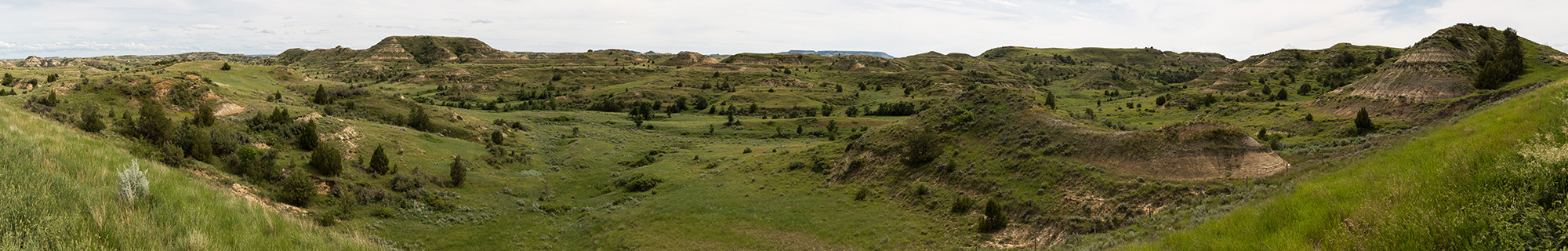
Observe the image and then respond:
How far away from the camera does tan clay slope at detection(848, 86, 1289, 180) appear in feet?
70.0

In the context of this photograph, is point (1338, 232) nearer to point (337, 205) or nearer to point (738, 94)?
point (337, 205)

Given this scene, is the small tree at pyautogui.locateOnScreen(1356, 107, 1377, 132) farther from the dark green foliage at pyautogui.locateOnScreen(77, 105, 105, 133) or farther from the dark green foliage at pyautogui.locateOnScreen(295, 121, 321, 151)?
the dark green foliage at pyautogui.locateOnScreen(77, 105, 105, 133)

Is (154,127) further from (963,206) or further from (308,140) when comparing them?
(963,206)

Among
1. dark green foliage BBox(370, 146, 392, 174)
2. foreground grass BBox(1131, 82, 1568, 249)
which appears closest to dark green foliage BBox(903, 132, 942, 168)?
foreground grass BBox(1131, 82, 1568, 249)

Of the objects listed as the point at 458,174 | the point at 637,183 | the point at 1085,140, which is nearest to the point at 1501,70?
the point at 1085,140

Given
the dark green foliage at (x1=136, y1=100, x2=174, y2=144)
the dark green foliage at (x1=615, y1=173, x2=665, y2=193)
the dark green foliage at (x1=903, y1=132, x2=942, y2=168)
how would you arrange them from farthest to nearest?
the dark green foliage at (x1=615, y1=173, x2=665, y2=193) → the dark green foliage at (x1=903, y1=132, x2=942, y2=168) → the dark green foliage at (x1=136, y1=100, x2=174, y2=144)

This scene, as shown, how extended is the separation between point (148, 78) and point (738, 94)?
7417 centimetres

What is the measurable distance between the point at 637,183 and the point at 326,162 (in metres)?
14.1

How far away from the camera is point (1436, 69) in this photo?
4116 centimetres

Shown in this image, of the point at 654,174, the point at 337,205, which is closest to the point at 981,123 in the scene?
the point at 654,174

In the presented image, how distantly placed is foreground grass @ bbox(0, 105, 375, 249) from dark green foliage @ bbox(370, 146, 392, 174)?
1921 centimetres

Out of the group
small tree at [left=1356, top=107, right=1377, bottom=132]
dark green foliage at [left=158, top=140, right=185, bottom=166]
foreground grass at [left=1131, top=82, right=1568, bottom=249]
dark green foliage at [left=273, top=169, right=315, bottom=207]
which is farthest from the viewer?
small tree at [left=1356, top=107, right=1377, bottom=132]

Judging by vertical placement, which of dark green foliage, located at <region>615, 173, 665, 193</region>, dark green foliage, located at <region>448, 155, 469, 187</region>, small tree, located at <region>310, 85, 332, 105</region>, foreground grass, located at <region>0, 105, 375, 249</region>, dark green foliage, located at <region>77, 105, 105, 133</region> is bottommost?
dark green foliage, located at <region>615, 173, 665, 193</region>

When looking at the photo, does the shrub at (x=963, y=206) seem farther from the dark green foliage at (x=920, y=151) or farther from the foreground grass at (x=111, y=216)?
the foreground grass at (x=111, y=216)
